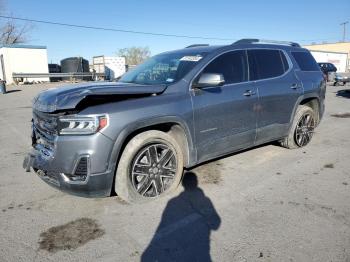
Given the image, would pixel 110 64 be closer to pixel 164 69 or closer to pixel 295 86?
pixel 295 86

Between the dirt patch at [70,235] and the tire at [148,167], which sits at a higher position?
the tire at [148,167]

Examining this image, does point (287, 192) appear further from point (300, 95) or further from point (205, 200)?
point (300, 95)

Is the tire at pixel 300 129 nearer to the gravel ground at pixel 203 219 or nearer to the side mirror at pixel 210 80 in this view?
the gravel ground at pixel 203 219

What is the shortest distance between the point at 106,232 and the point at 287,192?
2.33 m

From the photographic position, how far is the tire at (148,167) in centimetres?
367

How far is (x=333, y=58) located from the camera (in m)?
54.8

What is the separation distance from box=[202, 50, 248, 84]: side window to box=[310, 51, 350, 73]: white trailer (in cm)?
4806

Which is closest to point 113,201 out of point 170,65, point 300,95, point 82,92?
point 82,92

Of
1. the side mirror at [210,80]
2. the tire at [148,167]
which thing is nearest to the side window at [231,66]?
the side mirror at [210,80]

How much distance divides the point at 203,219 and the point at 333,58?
194 feet

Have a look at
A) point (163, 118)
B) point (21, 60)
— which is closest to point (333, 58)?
point (21, 60)

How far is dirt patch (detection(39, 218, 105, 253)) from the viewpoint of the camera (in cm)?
304

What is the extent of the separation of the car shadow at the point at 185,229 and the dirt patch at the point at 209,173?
348 mm

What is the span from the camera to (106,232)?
3.28m
